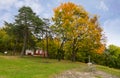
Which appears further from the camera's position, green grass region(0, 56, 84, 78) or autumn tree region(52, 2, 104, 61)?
autumn tree region(52, 2, 104, 61)

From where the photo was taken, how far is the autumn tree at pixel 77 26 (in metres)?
57.2

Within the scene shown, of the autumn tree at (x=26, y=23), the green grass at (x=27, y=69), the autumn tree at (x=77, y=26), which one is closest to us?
the green grass at (x=27, y=69)

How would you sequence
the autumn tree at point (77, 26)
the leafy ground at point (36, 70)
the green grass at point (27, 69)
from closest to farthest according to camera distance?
1. the green grass at point (27, 69)
2. the leafy ground at point (36, 70)
3. the autumn tree at point (77, 26)

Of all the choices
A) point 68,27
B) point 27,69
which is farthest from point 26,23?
point 27,69

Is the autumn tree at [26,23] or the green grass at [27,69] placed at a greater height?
the autumn tree at [26,23]

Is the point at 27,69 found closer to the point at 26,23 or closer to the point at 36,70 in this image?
the point at 36,70

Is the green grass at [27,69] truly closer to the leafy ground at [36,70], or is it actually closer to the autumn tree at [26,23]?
the leafy ground at [36,70]

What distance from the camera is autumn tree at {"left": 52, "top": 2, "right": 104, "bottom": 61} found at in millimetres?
57156

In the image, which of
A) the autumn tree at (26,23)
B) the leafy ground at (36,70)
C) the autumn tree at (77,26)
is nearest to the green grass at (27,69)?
the leafy ground at (36,70)

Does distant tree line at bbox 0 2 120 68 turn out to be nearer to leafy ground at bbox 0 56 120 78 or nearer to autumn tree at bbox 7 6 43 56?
autumn tree at bbox 7 6 43 56

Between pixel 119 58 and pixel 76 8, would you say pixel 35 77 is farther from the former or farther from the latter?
pixel 119 58

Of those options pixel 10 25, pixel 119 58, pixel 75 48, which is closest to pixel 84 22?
pixel 75 48

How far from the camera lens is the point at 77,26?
189 feet

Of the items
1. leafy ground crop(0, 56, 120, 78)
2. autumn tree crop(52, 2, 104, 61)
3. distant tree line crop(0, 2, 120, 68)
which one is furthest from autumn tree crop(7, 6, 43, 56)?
leafy ground crop(0, 56, 120, 78)
